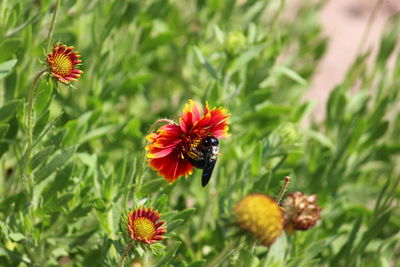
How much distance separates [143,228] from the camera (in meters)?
1.57

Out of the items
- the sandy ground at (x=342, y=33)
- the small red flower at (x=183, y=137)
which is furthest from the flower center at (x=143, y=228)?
the sandy ground at (x=342, y=33)

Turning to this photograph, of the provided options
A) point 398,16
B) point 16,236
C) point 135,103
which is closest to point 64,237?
point 16,236

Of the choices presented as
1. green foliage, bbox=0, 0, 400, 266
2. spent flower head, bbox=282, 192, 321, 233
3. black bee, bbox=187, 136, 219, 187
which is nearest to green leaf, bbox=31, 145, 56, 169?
green foliage, bbox=0, 0, 400, 266

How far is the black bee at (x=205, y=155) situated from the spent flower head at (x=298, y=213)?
413 millimetres

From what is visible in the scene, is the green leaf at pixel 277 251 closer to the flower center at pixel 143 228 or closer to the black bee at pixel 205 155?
the black bee at pixel 205 155

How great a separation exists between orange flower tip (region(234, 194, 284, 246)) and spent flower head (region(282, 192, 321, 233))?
0.46m

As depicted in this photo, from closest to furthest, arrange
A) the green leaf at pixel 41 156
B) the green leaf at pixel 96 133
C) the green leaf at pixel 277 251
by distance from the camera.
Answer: the green leaf at pixel 41 156 < the green leaf at pixel 277 251 < the green leaf at pixel 96 133

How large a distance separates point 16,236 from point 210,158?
681 millimetres

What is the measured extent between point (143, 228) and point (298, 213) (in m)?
0.66

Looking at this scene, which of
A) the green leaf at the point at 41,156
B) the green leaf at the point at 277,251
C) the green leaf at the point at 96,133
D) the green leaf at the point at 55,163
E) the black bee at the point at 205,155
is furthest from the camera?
the green leaf at the point at 96,133

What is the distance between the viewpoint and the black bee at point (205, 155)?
1.69m

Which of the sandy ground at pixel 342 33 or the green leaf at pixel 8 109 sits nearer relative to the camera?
the green leaf at pixel 8 109

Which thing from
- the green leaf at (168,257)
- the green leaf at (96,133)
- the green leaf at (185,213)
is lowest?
the green leaf at (168,257)

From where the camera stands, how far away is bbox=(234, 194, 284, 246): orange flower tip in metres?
1.51
